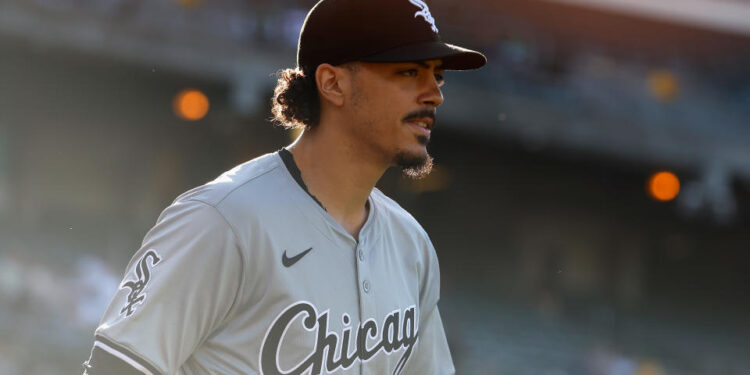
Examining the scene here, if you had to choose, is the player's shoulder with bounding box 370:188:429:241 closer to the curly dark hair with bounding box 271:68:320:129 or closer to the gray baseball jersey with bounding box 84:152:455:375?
the gray baseball jersey with bounding box 84:152:455:375

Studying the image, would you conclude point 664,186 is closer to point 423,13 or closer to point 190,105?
point 190,105

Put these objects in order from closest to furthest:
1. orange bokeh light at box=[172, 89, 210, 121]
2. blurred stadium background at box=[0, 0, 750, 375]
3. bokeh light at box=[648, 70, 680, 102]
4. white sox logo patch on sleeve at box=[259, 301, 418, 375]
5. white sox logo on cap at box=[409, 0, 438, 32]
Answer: white sox logo patch on sleeve at box=[259, 301, 418, 375] < white sox logo on cap at box=[409, 0, 438, 32] < blurred stadium background at box=[0, 0, 750, 375] < bokeh light at box=[648, 70, 680, 102] < orange bokeh light at box=[172, 89, 210, 121]

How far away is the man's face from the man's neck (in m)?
0.04

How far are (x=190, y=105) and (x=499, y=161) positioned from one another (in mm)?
5256

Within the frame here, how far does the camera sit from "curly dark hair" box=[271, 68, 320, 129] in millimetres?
2365

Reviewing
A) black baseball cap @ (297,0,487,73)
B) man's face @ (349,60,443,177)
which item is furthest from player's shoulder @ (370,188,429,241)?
black baseball cap @ (297,0,487,73)

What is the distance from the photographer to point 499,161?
15.6m

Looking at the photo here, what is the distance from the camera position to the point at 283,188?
218 centimetres

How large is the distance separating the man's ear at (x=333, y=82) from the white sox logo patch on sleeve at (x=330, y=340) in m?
Answer: 0.52

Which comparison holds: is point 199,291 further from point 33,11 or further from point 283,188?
point 33,11

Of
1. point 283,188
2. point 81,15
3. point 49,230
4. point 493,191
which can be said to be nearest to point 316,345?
point 283,188

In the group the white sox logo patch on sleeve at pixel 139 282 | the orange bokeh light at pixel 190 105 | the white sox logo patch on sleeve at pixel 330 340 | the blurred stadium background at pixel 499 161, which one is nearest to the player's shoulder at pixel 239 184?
the white sox logo patch on sleeve at pixel 139 282

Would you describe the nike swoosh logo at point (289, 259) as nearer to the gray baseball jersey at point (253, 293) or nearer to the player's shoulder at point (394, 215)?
the gray baseball jersey at point (253, 293)

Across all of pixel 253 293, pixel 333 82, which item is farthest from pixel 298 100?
pixel 253 293
